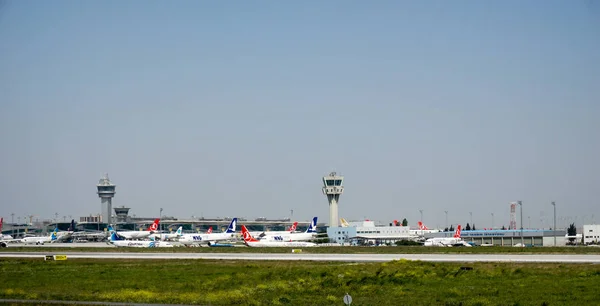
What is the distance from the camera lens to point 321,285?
175 feet

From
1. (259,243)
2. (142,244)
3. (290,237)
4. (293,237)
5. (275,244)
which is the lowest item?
(293,237)

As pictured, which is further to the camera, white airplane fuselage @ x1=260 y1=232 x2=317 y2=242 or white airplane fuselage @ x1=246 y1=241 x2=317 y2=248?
white airplane fuselage @ x1=260 y1=232 x2=317 y2=242

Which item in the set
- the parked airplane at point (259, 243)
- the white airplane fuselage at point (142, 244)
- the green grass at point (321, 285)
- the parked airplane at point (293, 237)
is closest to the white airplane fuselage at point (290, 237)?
the parked airplane at point (293, 237)

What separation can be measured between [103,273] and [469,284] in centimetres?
3518

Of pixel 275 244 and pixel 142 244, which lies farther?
pixel 142 244

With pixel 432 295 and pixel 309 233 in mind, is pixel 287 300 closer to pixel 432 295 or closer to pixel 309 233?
pixel 432 295

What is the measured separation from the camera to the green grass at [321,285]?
44.0 metres

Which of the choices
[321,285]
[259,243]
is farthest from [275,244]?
[321,285]

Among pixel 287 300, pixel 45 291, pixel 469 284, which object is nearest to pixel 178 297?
pixel 287 300

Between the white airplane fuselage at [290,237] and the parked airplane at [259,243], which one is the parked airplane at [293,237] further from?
the parked airplane at [259,243]

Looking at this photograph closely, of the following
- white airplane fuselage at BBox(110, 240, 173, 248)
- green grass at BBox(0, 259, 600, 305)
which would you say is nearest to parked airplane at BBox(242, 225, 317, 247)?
white airplane fuselage at BBox(110, 240, 173, 248)

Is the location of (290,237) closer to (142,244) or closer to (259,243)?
(259,243)

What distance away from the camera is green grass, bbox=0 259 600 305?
144 feet

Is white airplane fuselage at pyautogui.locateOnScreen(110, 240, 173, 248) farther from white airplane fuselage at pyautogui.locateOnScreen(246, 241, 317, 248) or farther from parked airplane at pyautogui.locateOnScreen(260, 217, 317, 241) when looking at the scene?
parked airplane at pyautogui.locateOnScreen(260, 217, 317, 241)
